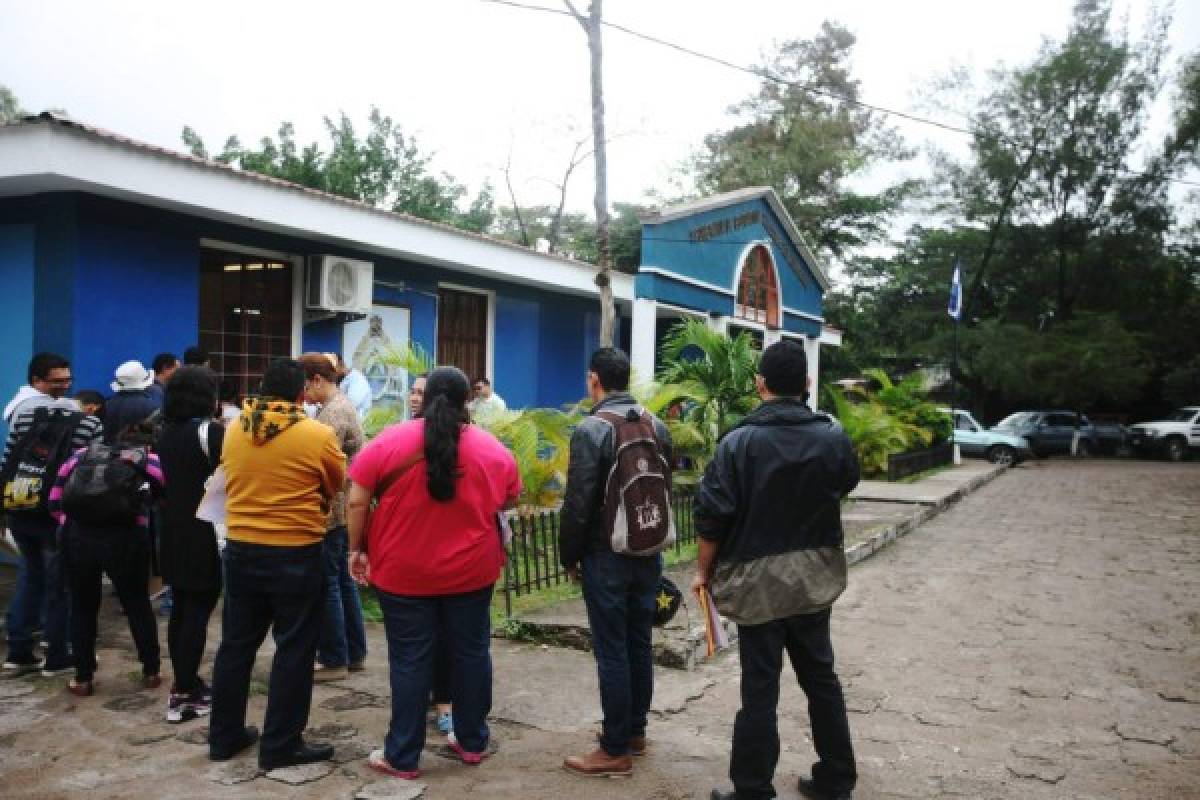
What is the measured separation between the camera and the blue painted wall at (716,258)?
50.5ft

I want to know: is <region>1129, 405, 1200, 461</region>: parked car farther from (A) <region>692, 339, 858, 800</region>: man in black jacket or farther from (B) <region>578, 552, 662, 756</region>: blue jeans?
(B) <region>578, 552, 662, 756</region>: blue jeans

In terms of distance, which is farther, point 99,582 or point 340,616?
point 340,616

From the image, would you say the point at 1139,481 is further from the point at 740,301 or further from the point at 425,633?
the point at 425,633

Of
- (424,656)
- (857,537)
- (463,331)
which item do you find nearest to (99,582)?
(424,656)

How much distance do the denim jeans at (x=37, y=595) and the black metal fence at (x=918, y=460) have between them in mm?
15207

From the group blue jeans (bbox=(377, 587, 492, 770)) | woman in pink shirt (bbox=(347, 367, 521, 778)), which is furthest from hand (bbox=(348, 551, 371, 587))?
blue jeans (bbox=(377, 587, 492, 770))

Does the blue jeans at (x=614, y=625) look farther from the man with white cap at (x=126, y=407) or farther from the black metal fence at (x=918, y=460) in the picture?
the black metal fence at (x=918, y=460)

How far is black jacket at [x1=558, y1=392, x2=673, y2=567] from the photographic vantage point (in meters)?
4.04

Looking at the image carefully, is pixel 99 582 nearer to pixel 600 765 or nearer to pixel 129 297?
Result: pixel 600 765

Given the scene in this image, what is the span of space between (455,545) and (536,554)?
141 inches

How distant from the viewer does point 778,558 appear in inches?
144

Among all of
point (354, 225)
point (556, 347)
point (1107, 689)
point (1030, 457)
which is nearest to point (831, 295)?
point (1030, 457)

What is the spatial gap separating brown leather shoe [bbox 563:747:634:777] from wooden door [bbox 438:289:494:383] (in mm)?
8774

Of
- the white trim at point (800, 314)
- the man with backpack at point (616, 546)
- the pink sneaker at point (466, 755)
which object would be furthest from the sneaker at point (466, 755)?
the white trim at point (800, 314)
